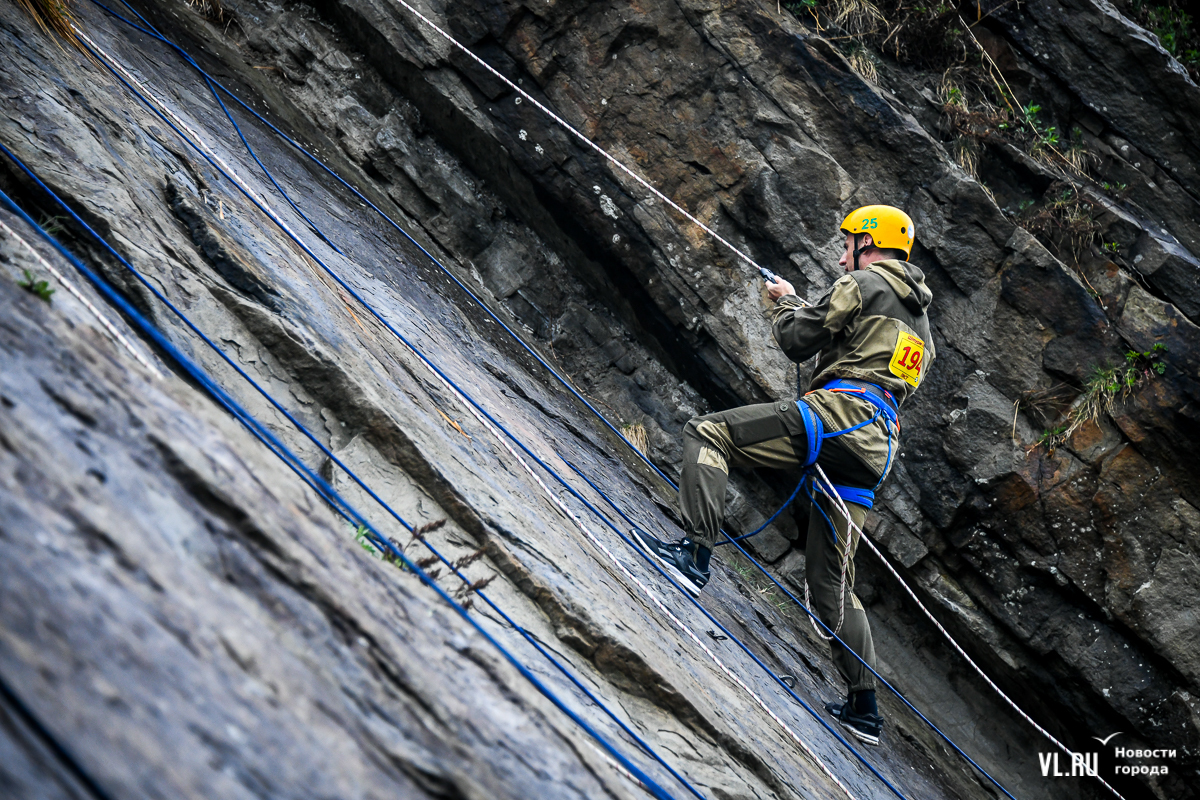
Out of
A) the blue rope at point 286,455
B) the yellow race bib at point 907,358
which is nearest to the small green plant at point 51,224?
the blue rope at point 286,455

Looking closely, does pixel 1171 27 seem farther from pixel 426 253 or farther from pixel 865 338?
pixel 426 253

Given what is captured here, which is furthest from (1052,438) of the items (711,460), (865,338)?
(711,460)

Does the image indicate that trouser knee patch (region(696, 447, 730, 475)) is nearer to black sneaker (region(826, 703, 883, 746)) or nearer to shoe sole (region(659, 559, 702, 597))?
shoe sole (region(659, 559, 702, 597))

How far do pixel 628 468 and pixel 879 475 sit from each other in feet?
6.22

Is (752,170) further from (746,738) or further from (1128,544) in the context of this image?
(746,738)

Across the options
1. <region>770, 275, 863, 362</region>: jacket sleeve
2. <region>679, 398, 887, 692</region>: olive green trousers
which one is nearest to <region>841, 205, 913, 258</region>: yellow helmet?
<region>770, 275, 863, 362</region>: jacket sleeve

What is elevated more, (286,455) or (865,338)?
(865,338)

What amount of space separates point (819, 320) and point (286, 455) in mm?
2917

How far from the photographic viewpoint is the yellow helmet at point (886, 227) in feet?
15.5

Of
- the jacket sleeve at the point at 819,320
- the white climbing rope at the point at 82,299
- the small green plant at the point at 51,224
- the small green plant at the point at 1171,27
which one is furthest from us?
the small green plant at the point at 1171,27

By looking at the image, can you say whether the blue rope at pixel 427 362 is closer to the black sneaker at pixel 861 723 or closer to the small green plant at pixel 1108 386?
the black sneaker at pixel 861 723

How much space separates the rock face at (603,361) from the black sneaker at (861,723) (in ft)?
0.43

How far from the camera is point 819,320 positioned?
4.35 m

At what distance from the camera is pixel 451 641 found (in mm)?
2229
